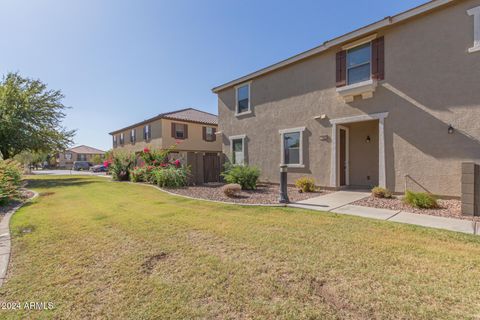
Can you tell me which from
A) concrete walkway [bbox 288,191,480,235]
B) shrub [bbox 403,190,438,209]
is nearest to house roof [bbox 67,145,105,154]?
concrete walkway [bbox 288,191,480,235]

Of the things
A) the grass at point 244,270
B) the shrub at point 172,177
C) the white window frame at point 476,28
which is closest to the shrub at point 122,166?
the shrub at point 172,177

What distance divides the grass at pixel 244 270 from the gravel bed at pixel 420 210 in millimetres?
1761

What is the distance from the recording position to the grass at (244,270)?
2.28 meters

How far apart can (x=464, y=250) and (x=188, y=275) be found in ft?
14.3

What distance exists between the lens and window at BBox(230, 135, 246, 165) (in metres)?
13.4

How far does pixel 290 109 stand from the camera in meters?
11.2

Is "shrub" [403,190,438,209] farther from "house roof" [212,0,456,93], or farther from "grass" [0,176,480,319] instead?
"house roof" [212,0,456,93]

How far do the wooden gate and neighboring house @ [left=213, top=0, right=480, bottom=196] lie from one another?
2.57 m

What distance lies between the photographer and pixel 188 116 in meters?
23.1

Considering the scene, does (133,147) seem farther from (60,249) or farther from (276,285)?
(276,285)

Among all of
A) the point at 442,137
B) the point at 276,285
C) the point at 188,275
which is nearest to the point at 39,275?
the point at 188,275

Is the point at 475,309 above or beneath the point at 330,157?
beneath

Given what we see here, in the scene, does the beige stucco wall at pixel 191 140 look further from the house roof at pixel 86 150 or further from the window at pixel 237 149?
the house roof at pixel 86 150

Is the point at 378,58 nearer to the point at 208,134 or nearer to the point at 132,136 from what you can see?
the point at 208,134
